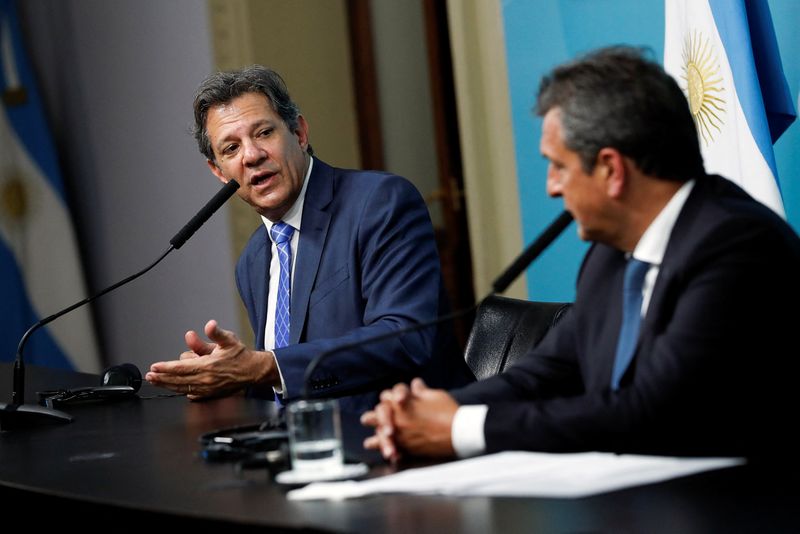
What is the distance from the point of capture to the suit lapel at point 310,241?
9.39 ft

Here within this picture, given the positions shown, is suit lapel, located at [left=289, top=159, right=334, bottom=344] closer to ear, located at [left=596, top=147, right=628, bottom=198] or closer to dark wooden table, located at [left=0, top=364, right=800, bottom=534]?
dark wooden table, located at [left=0, top=364, right=800, bottom=534]

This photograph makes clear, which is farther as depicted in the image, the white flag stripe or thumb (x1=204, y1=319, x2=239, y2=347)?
the white flag stripe

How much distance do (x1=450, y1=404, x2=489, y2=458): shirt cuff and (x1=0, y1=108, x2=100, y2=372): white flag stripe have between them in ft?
14.4

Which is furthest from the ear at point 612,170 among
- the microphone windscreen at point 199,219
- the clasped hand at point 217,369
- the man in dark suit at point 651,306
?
the microphone windscreen at point 199,219

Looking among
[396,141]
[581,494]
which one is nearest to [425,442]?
[581,494]

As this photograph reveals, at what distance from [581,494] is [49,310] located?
474 centimetres

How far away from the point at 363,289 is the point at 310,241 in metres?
0.19

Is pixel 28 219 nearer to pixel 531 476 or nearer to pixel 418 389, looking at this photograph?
pixel 418 389

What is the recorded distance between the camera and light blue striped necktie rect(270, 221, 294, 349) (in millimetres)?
2912

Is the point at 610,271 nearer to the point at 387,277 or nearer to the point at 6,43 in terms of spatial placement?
the point at 387,277

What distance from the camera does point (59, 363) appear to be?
5.79 metres

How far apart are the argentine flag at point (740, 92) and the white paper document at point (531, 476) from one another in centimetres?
153

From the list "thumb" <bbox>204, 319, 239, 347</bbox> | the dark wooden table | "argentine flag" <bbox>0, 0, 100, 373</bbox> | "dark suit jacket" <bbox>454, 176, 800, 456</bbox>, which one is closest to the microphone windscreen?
"thumb" <bbox>204, 319, 239, 347</bbox>

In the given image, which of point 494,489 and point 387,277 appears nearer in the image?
point 494,489
